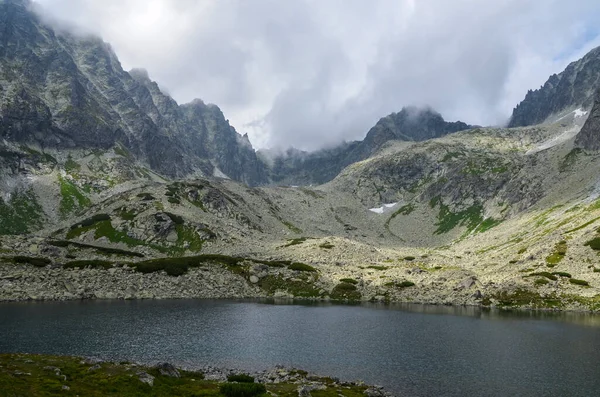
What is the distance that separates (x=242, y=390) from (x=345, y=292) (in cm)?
8292

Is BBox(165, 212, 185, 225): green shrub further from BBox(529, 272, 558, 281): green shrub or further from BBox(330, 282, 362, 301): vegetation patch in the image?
BBox(529, 272, 558, 281): green shrub

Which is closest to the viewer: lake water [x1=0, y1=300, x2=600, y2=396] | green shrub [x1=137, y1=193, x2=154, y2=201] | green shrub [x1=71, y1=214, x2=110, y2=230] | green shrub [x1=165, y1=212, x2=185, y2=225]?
lake water [x1=0, y1=300, x2=600, y2=396]

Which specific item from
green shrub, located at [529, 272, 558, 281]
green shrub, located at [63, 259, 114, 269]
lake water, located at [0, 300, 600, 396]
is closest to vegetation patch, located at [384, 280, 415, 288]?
lake water, located at [0, 300, 600, 396]

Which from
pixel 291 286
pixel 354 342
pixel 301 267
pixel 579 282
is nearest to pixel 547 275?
pixel 579 282

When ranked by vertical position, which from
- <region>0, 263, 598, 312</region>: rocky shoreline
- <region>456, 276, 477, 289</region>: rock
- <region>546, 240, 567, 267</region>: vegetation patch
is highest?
<region>546, 240, 567, 267</region>: vegetation patch

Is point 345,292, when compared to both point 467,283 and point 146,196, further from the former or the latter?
point 146,196

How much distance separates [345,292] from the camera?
372 feet

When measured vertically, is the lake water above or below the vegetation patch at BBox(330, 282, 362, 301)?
below

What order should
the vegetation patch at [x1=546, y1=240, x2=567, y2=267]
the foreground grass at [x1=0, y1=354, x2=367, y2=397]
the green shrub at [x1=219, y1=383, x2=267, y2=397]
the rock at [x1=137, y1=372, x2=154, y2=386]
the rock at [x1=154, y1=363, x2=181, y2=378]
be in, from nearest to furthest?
the foreground grass at [x1=0, y1=354, x2=367, y2=397] < the green shrub at [x1=219, y1=383, x2=267, y2=397] < the rock at [x1=137, y1=372, x2=154, y2=386] < the rock at [x1=154, y1=363, x2=181, y2=378] < the vegetation patch at [x1=546, y1=240, x2=567, y2=267]

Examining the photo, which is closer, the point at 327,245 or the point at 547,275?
the point at 547,275

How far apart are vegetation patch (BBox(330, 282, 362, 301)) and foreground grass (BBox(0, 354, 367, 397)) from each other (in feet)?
232

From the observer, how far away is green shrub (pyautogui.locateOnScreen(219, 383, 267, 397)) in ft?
107

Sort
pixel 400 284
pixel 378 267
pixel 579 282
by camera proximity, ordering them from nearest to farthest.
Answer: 1. pixel 579 282
2. pixel 400 284
3. pixel 378 267

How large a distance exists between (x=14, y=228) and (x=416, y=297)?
556ft
